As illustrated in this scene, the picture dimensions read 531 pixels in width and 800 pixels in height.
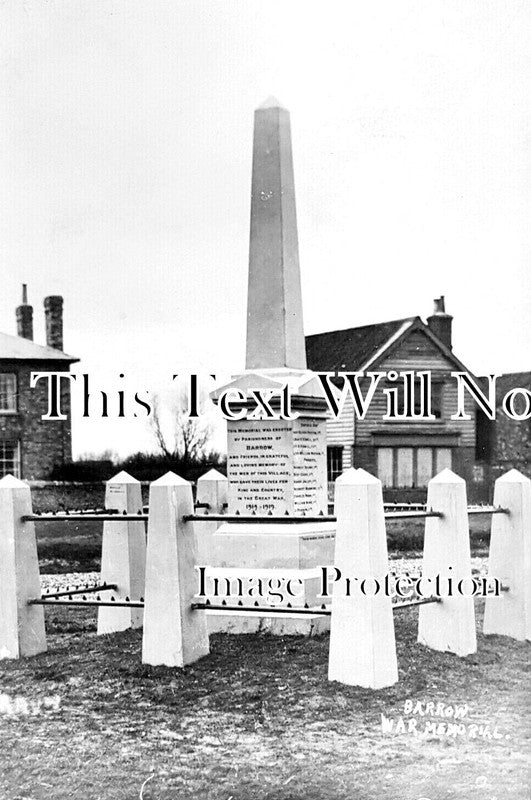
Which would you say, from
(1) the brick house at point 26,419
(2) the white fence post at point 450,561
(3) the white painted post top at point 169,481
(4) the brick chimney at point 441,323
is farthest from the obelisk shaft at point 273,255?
(1) the brick house at point 26,419

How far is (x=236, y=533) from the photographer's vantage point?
8727 mm

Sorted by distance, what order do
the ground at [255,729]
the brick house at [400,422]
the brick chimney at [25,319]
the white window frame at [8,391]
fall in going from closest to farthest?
the ground at [255,729]
the brick chimney at [25,319]
the brick house at [400,422]
the white window frame at [8,391]

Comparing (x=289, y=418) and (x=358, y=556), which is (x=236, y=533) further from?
(x=358, y=556)

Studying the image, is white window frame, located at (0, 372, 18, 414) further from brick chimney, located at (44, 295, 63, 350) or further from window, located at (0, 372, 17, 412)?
brick chimney, located at (44, 295, 63, 350)

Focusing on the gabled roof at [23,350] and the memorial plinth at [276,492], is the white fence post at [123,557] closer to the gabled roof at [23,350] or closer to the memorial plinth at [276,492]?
the memorial plinth at [276,492]

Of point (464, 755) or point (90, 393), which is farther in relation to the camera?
point (90, 393)

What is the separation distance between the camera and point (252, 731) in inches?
245

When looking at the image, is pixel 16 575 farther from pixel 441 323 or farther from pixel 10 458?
pixel 441 323

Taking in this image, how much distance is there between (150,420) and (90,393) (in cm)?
321

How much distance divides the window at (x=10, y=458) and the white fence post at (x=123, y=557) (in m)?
5.24

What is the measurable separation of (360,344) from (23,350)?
445cm

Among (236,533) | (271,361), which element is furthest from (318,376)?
(236,533)

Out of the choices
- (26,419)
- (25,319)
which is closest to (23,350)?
(26,419)

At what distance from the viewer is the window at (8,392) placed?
14.2 metres
